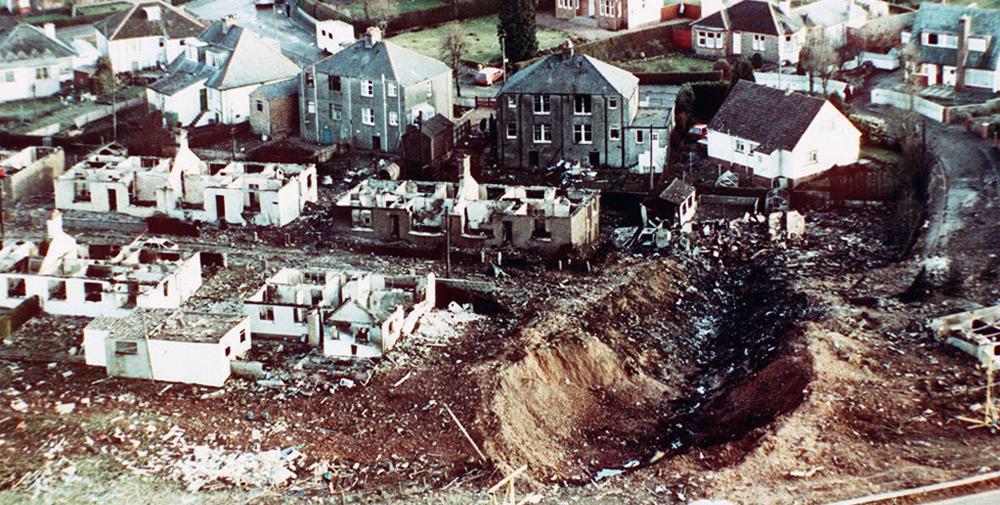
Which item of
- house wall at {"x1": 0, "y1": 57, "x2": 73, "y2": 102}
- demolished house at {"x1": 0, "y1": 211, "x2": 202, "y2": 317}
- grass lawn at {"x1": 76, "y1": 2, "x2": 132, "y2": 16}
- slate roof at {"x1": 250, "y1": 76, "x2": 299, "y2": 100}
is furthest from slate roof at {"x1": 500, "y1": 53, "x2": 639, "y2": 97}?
grass lawn at {"x1": 76, "y1": 2, "x2": 132, "y2": 16}

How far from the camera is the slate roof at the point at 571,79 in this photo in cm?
7344

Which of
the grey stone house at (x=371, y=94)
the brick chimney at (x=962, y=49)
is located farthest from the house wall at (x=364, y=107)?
the brick chimney at (x=962, y=49)

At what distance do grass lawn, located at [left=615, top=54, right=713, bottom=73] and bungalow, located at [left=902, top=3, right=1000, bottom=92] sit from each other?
12.9 m

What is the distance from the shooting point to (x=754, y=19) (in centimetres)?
9038

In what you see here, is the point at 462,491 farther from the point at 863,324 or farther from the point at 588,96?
the point at 588,96

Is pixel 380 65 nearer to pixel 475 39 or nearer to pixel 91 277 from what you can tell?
pixel 475 39

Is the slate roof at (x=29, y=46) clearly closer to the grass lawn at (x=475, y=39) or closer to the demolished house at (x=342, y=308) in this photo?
the grass lawn at (x=475, y=39)

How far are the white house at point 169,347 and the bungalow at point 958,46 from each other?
143 ft

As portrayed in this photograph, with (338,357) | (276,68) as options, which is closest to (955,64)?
(276,68)

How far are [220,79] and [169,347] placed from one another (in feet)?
105

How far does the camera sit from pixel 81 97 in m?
88.4

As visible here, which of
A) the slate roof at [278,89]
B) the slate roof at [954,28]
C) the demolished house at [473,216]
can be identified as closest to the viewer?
the demolished house at [473,216]

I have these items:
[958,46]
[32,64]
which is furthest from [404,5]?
[958,46]

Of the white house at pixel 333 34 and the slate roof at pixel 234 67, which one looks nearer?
the slate roof at pixel 234 67
